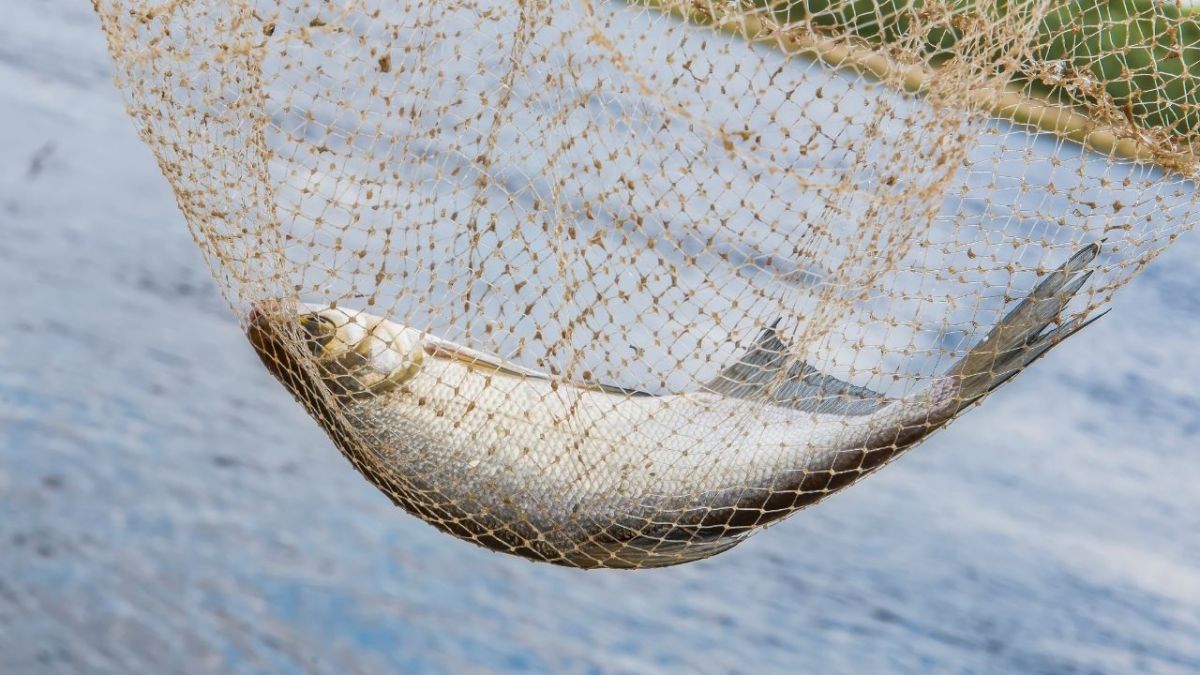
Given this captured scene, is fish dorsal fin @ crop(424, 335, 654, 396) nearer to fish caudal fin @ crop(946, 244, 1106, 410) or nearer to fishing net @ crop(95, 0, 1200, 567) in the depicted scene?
fishing net @ crop(95, 0, 1200, 567)

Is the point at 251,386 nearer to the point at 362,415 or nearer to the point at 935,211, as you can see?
the point at 362,415

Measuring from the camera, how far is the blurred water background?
320 centimetres

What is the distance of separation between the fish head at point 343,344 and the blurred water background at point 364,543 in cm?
160

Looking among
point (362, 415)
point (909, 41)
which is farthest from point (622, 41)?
point (362, 415)

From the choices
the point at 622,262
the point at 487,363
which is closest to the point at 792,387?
the point at 622,262

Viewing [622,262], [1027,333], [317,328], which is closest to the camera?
[1027,333]

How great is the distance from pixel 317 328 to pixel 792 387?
607 millimetres

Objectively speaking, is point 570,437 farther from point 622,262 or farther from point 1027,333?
point 1027,333

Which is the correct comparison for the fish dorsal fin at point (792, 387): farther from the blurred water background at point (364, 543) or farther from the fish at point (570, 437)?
the blurred water background at point (364, 543)

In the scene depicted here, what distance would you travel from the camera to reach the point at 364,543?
11.5 ft

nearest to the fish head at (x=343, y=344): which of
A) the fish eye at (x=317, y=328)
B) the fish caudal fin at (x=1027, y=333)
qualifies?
the fish eye at (x=317, y=328)

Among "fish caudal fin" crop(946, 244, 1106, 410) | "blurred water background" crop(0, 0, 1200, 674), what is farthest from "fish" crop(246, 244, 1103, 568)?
"blurred water background" crop(0, 0, 1200, 674)

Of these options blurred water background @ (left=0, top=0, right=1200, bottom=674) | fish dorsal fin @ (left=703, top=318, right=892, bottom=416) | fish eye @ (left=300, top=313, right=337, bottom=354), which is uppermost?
fish dorsal fin @ (left=703, top=318, right=892, bottom=416)

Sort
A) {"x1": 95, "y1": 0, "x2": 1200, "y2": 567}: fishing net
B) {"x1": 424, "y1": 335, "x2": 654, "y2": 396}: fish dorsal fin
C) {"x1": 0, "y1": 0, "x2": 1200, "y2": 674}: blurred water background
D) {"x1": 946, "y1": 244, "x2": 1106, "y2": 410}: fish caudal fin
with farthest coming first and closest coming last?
1. {"x1": 0, "y1": 0, "x2": 1200, "y2": 674}: blurred water background
2. {"x1": 424, "y1": 335, "x2": 654, "y2": 396}: fish dorsal fin
3. {"x1": 95, "y1": 0, "x2": 1200, "y2": 567}: fishing net
4. {"x1": 946, "y1": 244, "x2": 1106, "y2": 410}: fish caudal fin
